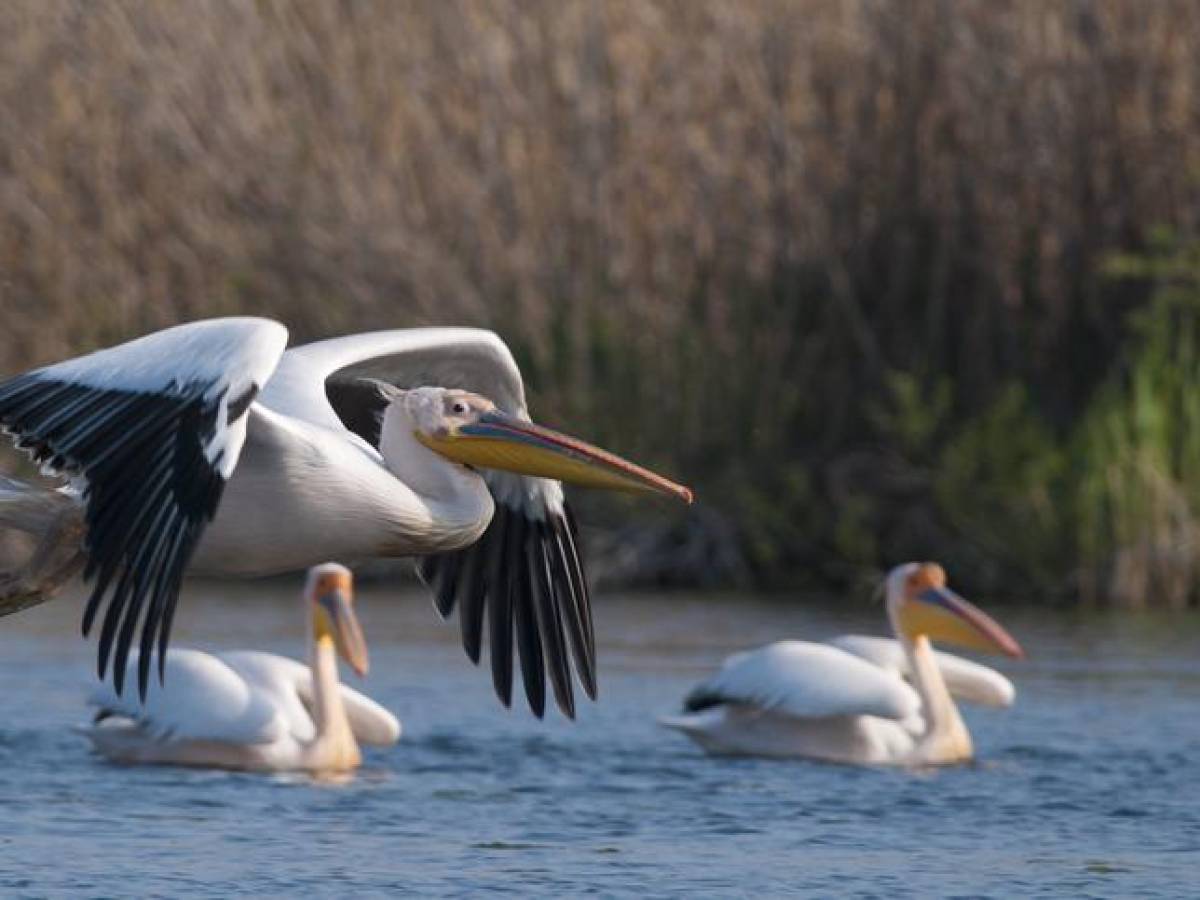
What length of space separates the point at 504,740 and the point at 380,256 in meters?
4.02

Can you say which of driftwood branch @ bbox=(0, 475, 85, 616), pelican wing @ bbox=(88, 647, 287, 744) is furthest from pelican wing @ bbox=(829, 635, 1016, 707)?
driftwood branch @ bbox=(0, 475, 85, 616)

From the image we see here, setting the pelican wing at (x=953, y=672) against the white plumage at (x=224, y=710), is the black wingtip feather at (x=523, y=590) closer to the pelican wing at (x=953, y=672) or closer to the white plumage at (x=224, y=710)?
the white plumage at (x=224, y=710)

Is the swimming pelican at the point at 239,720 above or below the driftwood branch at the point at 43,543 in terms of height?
below

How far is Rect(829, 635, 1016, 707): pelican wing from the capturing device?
30.3 feet

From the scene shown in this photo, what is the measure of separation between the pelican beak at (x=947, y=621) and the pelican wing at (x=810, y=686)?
0.70 m

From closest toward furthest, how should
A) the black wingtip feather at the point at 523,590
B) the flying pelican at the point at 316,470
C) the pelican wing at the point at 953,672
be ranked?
the flying pelican at the point at 316,470 < the black wingtip feather at the point at 523,590 < the pelican wing at the point at 953,672

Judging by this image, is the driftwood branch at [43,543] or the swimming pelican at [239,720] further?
the swimming pelican at [239,720]

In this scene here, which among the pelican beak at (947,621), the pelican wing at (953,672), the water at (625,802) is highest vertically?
the pelican beak at (947,621)

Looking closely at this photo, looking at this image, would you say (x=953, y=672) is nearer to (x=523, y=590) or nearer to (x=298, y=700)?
(x=298, y=700)

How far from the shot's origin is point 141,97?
12.5 meters

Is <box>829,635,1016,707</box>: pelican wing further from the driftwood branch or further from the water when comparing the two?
the driftwood branch

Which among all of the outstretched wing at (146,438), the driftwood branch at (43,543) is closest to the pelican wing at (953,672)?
the driftwood branch at (43,543)

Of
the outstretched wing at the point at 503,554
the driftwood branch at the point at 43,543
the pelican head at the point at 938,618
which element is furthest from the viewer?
the pelican head at the point at 938,618

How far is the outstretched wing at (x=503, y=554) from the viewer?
661 centimetres
